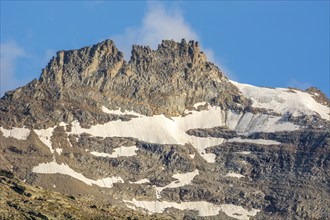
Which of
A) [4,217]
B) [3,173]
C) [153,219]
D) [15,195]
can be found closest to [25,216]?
[4,217]

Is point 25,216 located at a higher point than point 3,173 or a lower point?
lower

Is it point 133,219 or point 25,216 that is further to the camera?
point 133,219

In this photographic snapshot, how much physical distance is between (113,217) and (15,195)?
1182 centimetres

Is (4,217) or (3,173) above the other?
(3,173)

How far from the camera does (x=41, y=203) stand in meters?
113

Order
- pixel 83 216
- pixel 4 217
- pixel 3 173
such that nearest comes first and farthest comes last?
1. pixel 4 217
2. pixel 83 216
3. pixel 3 173

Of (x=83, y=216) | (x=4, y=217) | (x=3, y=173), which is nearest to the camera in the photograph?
(x=4, y=217)

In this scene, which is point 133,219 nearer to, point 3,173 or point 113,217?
point 113,217

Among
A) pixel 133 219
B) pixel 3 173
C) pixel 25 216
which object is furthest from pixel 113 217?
pixel 3 173

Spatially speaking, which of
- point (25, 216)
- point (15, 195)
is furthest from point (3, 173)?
point (25, 216)

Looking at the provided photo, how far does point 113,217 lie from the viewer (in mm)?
112750

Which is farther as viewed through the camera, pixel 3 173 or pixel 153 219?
pixel 3 173

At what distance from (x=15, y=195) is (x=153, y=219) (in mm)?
16204

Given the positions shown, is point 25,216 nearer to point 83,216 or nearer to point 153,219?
point 83,216
